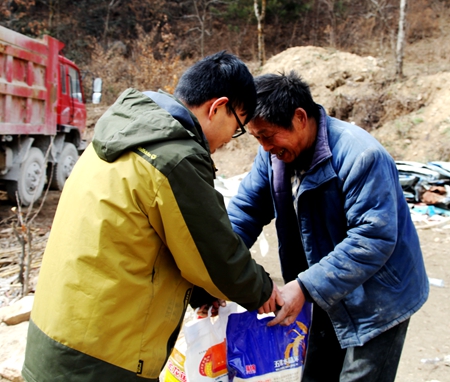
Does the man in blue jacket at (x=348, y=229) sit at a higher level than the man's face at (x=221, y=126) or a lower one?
lower

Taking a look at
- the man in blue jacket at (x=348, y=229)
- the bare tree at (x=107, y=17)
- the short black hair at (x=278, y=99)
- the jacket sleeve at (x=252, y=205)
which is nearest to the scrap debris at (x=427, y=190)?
the jacket sleeve at (x=252, y=205)

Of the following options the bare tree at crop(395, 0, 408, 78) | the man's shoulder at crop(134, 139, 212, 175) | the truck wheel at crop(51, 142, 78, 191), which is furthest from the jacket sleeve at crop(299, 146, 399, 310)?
the bare tree at crop(395, 0, 408, 78)

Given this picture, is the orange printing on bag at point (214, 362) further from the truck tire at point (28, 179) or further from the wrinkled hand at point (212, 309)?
the truck tire at point (28, 179)

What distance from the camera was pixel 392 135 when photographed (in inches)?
392

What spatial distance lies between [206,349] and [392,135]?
9269mm

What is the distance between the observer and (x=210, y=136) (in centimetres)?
156

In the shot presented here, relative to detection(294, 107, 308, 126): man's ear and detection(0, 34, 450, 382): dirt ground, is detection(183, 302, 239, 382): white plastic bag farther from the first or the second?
detection(0, 34, 450, 382): dirt ground

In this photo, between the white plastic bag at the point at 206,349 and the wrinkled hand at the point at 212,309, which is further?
the wrinkled hand at the point at 212,309

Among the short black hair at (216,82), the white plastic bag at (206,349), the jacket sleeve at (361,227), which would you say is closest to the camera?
the short black hair at (216,82)

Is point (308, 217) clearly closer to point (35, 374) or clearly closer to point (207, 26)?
point (35, 374)

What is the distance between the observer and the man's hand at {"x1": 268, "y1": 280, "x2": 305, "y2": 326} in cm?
175

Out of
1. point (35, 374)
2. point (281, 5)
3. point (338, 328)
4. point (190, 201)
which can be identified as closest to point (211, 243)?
point (190, 201)

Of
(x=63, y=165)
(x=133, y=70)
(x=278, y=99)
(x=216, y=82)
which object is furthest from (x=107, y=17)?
(x=216, y=82)

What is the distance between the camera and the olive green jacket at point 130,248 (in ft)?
3.96
